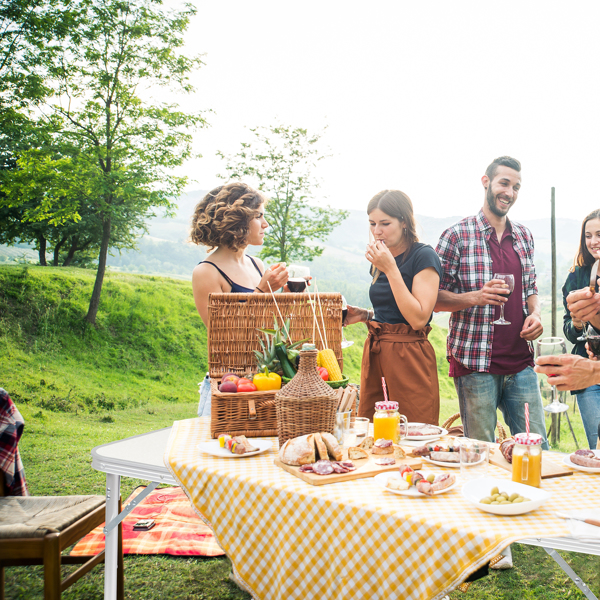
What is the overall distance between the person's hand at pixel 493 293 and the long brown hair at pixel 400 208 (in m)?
0.45

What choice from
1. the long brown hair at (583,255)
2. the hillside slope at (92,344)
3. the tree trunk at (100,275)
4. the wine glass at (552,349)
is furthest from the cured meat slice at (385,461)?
the tree trunk at (100,275)

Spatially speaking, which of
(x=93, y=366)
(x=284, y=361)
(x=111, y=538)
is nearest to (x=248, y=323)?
(x=284, y=361)

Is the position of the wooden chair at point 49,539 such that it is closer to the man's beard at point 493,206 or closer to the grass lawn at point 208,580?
the grass lawn at point 208,580

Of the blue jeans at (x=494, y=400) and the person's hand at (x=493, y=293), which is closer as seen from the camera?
the person's hand at (x=493, y=293)

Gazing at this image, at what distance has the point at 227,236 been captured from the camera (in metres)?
2.73

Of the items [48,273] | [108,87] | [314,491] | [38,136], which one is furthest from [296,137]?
[314,491]

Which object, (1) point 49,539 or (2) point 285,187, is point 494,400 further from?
(2) point 285,187

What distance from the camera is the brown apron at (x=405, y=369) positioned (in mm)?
2385

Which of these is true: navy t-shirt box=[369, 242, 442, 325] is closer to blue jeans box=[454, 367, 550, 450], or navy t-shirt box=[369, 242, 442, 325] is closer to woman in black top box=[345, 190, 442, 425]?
woman in black top box=[345, 190, 442, 425]

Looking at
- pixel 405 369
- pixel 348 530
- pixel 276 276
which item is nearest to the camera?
pixel 348 530

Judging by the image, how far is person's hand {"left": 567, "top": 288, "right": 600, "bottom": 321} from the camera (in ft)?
6.36

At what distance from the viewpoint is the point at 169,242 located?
2000cm

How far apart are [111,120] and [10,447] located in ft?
29.5

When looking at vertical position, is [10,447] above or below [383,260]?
below
